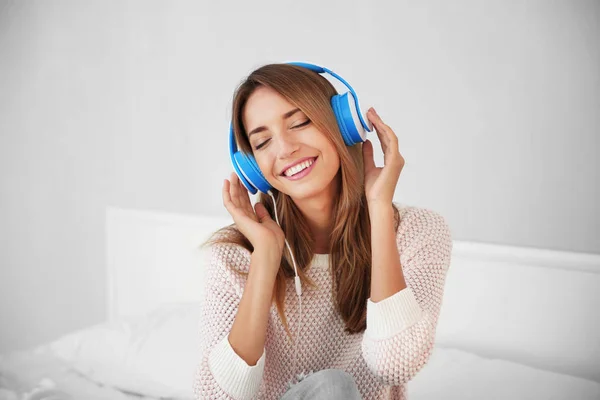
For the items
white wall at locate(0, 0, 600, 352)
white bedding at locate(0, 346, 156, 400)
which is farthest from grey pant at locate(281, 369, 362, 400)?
white wall at locate(0, 0, 600, 352)

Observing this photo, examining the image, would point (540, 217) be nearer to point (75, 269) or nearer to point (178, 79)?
point (178, 79)

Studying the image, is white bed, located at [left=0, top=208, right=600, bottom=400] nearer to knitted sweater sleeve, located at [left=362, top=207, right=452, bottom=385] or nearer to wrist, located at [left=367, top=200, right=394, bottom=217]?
knitted sweater sleeve, located at [left=362, top=207, right=452, bottom=385]

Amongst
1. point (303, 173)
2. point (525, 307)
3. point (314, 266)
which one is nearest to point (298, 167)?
point (303, 173)

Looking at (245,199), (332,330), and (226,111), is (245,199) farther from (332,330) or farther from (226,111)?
(226,111)

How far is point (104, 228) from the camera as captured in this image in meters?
2.85

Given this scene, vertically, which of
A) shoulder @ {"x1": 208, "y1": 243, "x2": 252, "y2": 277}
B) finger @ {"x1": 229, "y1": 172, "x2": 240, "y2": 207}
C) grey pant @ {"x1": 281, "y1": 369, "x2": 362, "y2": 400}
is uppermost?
finger @ {"x1": 229, "y1": 172, "x2": 240, "y2": 207}

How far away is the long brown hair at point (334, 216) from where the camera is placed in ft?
4.06

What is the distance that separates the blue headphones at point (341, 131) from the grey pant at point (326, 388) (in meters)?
0.43

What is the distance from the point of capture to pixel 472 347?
5.97ft

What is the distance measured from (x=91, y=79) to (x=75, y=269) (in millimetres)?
953

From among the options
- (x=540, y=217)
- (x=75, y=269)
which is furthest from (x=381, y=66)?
(x=75, y=269)

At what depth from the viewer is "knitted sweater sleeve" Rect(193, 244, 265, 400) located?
1118mm

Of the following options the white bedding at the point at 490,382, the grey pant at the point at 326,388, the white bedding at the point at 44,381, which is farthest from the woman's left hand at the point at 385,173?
the white bedding at the point at 44,381

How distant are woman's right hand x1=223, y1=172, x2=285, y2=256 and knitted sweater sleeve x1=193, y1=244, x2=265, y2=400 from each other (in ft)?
0.28
